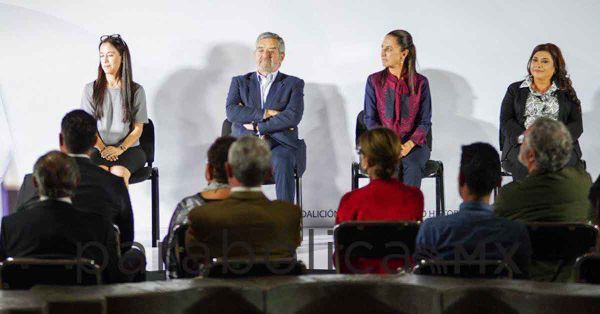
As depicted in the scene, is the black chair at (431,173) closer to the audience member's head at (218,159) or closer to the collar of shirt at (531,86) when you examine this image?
the collar of shirt at (531,86)

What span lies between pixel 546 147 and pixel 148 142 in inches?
123

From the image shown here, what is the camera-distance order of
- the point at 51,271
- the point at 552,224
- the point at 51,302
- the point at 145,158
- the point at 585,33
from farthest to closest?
the point at 585,33 < the point at 145,158 < the point at 552,224 < the point at 51,271 < the point at 51,302

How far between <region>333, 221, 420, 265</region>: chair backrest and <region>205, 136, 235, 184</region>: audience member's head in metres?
0.54

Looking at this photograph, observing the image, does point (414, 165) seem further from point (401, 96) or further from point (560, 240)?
point (560, 240)

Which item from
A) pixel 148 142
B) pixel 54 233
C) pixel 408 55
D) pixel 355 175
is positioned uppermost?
pixel 408 55

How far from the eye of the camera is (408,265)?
3570 mm

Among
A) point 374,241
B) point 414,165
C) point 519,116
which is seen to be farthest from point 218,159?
point 519,116

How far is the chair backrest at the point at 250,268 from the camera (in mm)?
2873

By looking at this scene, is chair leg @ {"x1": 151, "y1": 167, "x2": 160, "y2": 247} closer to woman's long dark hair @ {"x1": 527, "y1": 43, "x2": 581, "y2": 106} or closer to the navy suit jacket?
the navy suit jacket

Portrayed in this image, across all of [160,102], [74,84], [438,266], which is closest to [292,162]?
[160,102]

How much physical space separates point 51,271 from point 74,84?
432 cm

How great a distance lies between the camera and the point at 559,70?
621 centimetres

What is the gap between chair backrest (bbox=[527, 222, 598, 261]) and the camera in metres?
3.40

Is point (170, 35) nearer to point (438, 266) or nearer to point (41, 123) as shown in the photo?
point (41, 123)
